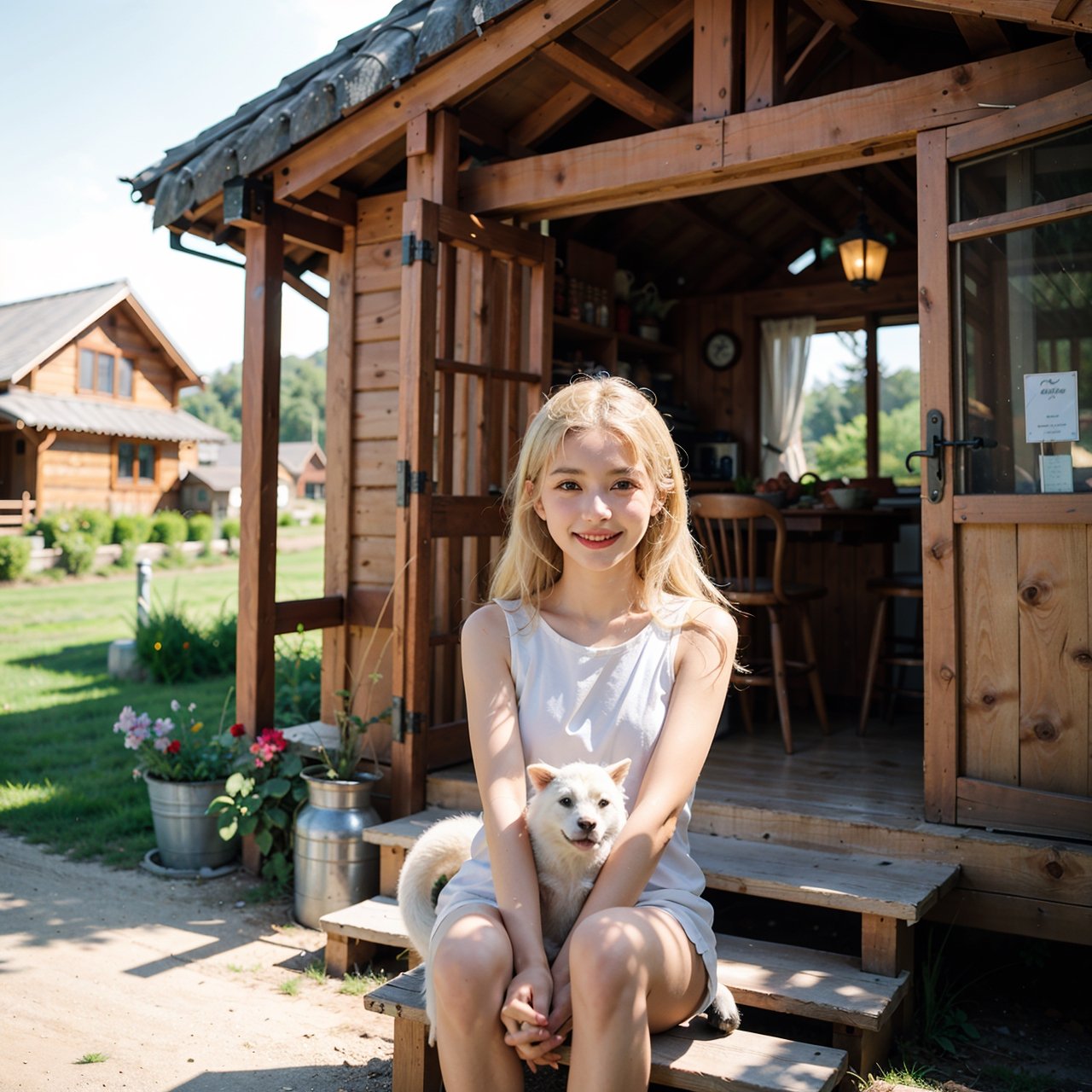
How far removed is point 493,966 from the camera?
1780 mm

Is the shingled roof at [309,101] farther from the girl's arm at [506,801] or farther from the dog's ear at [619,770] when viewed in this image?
the dog's ear at [619,770]

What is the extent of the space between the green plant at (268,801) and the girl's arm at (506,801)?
2.02m

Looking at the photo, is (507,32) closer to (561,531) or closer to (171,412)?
(561,531)

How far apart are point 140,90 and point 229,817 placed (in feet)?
30.1

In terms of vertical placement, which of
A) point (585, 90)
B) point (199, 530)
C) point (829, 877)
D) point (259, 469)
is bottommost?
point (829, 877)

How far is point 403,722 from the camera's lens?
3.87m

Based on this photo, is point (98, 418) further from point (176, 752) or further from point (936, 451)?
point (936, 451)

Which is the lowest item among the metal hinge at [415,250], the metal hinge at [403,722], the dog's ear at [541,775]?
the metal hinge at [403,722]

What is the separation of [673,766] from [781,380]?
5.86 metres

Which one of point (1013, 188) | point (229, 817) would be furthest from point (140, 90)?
point (1013, 188)

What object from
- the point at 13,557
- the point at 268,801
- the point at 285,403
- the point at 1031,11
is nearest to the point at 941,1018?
the point at 268,801

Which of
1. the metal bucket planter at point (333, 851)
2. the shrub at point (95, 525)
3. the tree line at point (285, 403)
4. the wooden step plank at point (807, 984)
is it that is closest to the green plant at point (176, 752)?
the metal bucket planter at point (333, 851)

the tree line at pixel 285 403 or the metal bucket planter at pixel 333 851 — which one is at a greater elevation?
the tree line at pixel 285 403

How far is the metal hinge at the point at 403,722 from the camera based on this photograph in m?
3.84
